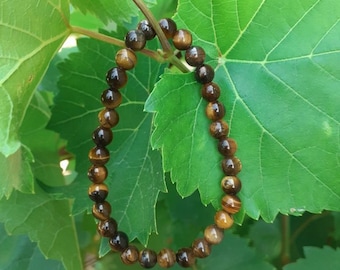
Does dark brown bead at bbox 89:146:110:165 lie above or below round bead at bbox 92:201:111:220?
above

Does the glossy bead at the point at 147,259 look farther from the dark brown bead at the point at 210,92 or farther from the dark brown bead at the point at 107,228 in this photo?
the dark brown bead at the point at 210,92

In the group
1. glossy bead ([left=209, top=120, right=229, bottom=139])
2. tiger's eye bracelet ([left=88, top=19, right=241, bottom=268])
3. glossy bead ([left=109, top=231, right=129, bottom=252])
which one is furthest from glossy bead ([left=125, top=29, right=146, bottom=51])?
glossy bead ([left=109, top=231, right=129, bottom=252])

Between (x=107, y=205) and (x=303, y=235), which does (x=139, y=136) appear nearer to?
(x=107, y=205)

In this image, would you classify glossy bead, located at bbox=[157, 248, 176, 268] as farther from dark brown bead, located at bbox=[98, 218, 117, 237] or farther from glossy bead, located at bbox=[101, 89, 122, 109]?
glossy bead, located at bbox=[101, 89, 122, 109]

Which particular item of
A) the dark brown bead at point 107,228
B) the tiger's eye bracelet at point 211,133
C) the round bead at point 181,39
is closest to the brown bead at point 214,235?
the tiger's eye bracelet at point 211,133

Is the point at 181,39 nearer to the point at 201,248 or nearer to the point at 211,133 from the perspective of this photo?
the point at 211,133

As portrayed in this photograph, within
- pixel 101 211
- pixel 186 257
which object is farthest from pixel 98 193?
pixel 186 257
